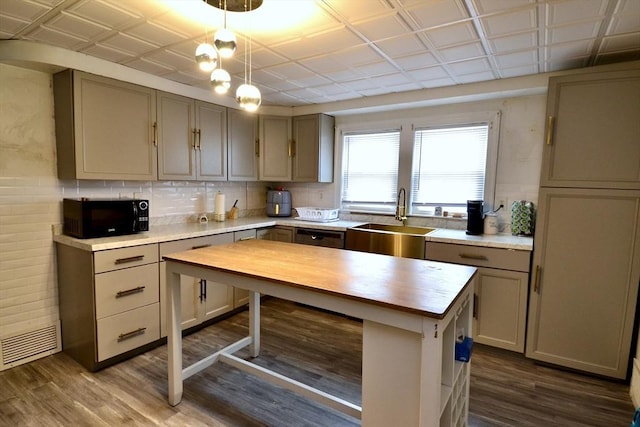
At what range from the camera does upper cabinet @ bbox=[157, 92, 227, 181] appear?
301cm

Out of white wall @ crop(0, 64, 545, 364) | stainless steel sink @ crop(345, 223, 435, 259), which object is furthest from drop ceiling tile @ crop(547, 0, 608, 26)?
stainless steel sink @ crop(345, 223, 435, 259)

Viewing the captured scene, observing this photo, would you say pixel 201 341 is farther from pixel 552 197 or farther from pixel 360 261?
pixel 552 197

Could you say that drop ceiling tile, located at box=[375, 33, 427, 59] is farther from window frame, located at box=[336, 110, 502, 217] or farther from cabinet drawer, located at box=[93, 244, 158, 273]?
cabinet drawer, located at box=[93, 244, 158, 273]

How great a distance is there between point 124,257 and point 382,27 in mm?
2391

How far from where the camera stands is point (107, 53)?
2436 mm

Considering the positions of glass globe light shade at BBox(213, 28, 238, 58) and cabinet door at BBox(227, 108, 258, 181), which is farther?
cabinet door at BBox(227, 108, 258, 181)

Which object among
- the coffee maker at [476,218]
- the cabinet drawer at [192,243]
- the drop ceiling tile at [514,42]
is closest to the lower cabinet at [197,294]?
the cabinet drawer at [192,243]

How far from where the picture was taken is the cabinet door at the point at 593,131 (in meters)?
2.22

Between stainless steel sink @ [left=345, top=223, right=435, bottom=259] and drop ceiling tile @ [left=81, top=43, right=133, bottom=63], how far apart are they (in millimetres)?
2425

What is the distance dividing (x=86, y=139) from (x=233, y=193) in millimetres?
1792

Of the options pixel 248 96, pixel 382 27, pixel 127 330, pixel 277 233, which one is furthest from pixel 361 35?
pixel 127 330

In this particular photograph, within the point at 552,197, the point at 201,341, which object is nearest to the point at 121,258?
the point at 201,341

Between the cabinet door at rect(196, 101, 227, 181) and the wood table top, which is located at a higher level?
the cabinet door at rect(196, 101, 227, 181)

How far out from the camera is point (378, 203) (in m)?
3.95
